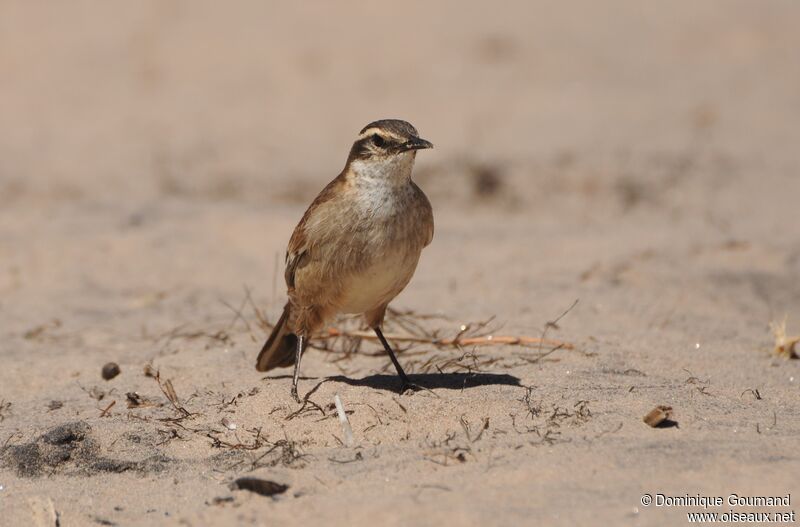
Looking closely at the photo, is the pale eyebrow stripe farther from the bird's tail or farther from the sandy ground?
the sandy ground

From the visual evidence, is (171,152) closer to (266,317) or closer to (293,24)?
(293,24)

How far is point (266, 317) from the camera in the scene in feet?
24.1

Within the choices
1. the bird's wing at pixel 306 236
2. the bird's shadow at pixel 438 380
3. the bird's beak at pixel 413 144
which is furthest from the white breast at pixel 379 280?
the bird's beak at pixel 413 144

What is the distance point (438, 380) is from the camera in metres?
5.72

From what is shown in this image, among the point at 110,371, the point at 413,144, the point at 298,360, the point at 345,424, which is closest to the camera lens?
the point at 345,424

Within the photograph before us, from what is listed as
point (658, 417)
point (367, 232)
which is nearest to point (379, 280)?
point (367, 232)

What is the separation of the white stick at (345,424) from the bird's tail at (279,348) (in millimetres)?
1116

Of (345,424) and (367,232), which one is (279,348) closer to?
(367,232)

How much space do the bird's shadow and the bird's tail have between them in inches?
16.0

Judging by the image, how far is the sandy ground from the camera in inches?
176

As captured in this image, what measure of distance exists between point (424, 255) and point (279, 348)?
3.44m

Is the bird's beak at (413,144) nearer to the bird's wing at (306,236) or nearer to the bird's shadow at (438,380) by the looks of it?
the bird's wing at (306,236)

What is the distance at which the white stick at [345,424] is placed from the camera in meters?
4.84

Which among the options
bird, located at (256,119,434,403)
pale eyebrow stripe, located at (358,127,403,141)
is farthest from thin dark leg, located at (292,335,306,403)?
pale eyebrow stripe, located at (358,127,403,141)
